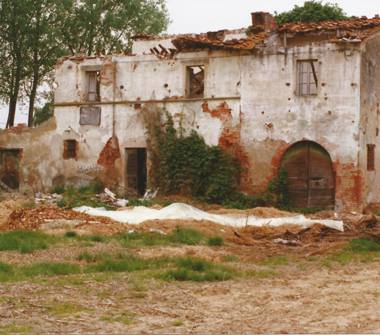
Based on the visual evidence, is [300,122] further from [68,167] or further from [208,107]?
[68,167]

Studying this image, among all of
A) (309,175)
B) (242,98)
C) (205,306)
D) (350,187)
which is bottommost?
(205,306)

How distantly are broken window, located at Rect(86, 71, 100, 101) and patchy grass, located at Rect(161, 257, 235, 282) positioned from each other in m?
18.8

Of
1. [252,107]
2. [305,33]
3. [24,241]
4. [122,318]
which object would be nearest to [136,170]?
[252,107]

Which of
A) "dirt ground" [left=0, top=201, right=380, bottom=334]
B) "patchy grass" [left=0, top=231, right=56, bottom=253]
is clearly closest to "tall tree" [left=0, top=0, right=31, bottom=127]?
"patchy grass" [left=0, top=231, right=56, bottom=253]

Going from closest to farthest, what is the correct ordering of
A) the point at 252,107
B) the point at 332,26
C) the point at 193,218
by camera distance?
the point at 193,218
the point at 332,26
the point at 252,107

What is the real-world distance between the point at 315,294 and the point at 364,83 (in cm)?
1744

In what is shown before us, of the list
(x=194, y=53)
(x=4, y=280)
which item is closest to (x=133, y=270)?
(x=4, y=280)

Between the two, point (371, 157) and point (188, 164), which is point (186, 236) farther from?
point (371, 157)

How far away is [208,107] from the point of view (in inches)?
1231

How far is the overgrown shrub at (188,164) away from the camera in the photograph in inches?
1189

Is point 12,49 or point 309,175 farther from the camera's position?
point 12,49

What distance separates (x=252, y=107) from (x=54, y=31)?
1740cm

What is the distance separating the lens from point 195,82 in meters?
32.4

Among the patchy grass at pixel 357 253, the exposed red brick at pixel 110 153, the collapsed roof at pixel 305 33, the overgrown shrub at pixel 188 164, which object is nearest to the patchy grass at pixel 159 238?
the patchy grass at pixel 357 253
